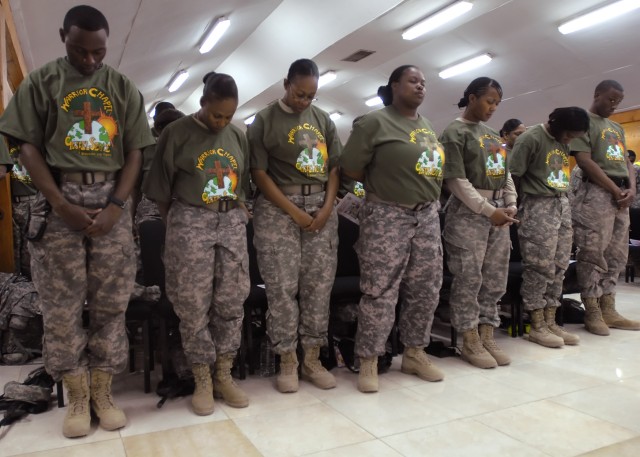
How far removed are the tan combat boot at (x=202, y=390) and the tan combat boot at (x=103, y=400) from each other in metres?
0.29

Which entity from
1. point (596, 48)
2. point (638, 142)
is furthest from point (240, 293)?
point (638, 142)

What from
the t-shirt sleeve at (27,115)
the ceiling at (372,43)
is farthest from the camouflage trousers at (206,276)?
the ceiling at (372,43)

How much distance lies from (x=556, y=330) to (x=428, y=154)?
5.51ft

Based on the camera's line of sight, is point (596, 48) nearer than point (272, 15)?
Yes

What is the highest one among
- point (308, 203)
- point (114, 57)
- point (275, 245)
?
point (114, 57)

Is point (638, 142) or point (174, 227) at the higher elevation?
point (638, 142)

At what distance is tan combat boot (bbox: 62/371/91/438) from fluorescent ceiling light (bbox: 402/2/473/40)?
5701 millimetres

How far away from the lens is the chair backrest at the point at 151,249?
9.39 feet

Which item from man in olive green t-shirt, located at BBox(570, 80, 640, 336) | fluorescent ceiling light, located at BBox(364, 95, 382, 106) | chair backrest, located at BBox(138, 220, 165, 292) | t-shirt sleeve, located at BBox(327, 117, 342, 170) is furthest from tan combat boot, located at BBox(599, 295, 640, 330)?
fluorescent ceiling light, located at BBox(364, 95, 382, 106)

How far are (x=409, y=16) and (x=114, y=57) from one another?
12.1 ft

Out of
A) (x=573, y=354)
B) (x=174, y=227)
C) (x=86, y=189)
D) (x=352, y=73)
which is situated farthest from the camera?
(x=352, y=73)

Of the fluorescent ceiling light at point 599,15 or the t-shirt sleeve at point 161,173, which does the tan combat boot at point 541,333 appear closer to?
the t-shirt sleeve at point 161,173

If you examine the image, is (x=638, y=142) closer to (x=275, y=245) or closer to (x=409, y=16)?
(x=409, y=16)

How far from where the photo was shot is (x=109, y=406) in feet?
6.98
